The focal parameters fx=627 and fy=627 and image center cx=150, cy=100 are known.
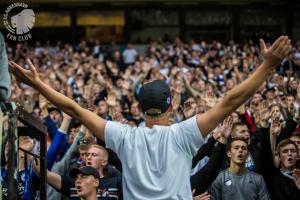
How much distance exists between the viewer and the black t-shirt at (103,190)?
5.04 m

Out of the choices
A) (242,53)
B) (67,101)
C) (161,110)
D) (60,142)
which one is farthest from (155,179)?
(242,53)

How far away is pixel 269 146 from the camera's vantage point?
627 cm

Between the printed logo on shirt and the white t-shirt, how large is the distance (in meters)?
2.45

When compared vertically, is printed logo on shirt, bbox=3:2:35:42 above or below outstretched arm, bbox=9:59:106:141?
above

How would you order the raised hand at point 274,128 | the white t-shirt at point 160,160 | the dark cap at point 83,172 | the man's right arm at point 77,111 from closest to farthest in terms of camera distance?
the white t-shirt at point 160,160 < the man's right arm at point 77,111 < the dark cap at point 83,172 < the raised hand at point 274,128

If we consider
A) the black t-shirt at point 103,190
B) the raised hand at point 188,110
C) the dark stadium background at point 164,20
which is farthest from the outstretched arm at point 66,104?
the dark stadium background at point 164,20

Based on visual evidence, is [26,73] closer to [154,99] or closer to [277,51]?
[154,99]

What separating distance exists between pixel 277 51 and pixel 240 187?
2.90 meters

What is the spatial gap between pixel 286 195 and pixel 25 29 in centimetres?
289

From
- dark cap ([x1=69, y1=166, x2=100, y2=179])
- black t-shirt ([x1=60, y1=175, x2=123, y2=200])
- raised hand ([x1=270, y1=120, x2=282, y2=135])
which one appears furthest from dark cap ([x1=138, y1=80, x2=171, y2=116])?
raised hand ([x1=270, y1=120, x2=282, y2=135])

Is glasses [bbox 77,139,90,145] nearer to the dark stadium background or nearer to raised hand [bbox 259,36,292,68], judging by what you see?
raised hand [bbox 259,36,292,68]

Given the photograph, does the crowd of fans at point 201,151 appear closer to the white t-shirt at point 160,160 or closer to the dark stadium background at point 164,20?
the white t-shirt at point 160,160

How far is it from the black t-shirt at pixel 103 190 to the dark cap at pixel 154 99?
193 centimetres

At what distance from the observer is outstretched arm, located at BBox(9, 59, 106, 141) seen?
10.5 feet
